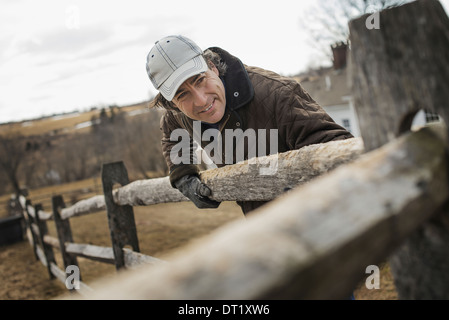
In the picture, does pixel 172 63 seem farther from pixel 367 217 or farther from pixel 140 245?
pixel 140 245

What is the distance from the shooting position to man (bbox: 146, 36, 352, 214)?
6.46 ft

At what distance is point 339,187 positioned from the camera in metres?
0.57

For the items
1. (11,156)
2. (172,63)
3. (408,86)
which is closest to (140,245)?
(172,63)

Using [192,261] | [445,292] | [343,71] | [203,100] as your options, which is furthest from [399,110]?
[343,71]

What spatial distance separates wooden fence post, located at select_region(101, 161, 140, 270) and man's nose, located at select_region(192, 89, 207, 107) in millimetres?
1323

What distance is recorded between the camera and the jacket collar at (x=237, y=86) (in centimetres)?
219

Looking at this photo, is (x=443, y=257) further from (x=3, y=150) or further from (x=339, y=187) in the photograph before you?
(x=3, y=150)

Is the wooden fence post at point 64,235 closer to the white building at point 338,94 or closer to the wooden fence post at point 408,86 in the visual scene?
the wooden fence post at point 408,86

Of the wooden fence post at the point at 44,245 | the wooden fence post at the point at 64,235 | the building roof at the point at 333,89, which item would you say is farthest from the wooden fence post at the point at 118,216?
the building roof at the point at 333,89

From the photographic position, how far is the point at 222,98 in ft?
7.38

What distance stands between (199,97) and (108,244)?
731 centimetres

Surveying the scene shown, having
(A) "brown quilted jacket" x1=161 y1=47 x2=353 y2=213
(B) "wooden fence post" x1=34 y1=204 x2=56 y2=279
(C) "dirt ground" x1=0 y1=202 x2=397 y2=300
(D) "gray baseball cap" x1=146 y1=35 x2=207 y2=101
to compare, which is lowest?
(C) "dirt ground" x1=0 y1=202 x2=397 y2=300

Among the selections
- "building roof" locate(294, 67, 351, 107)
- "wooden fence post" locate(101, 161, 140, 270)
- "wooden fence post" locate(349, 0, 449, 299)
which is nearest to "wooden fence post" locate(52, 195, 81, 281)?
"wooden fence post" locate(101, 161, 140, 270)

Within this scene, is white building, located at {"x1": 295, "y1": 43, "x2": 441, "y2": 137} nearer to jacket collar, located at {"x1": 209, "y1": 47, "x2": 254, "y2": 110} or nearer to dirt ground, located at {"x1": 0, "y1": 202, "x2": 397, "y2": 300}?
dirt ground, located at {"x1": 0, "y1": 202, "x2": 397, "y2": 300}
